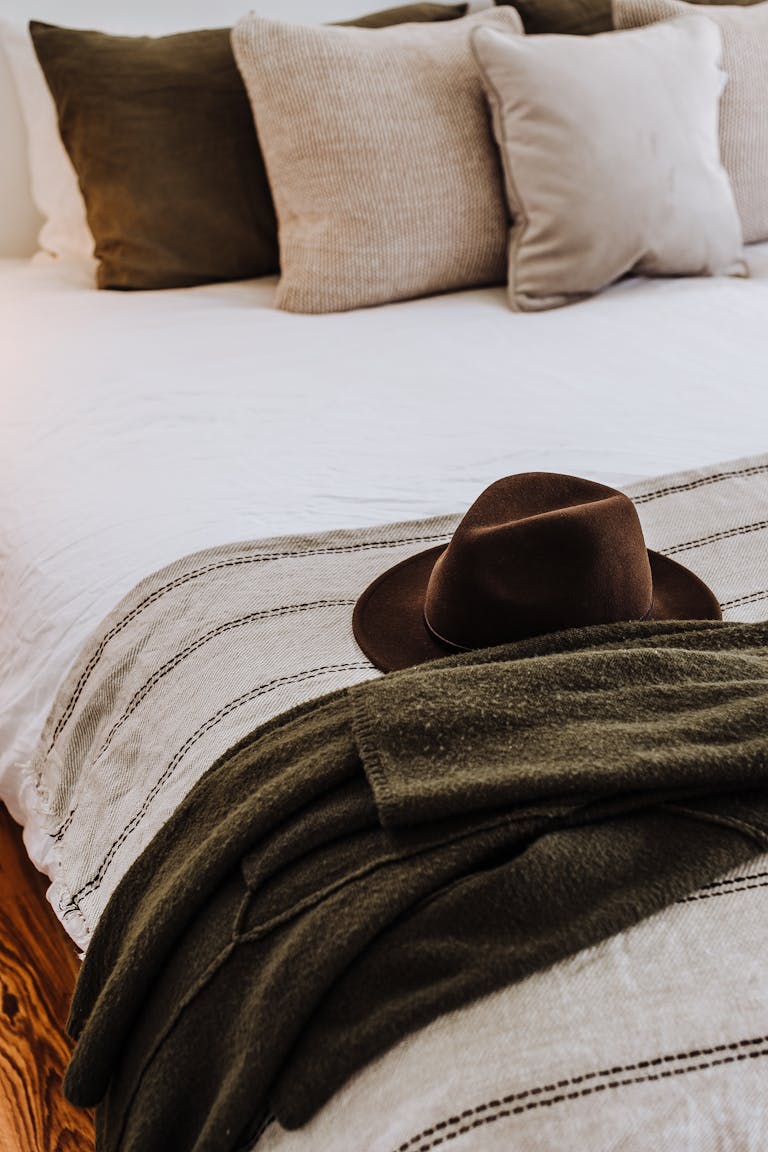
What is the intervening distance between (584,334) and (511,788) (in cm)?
117

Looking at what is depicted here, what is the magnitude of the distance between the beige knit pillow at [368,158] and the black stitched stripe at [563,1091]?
146 centimetres

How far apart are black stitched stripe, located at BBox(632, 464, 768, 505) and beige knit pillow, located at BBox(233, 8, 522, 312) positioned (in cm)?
83

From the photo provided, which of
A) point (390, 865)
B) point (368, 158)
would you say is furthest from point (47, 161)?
point (390, 865)

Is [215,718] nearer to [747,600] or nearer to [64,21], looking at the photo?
[747,600]

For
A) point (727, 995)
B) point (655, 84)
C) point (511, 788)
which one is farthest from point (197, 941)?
point (655, 84)

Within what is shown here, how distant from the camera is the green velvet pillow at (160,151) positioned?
184cm

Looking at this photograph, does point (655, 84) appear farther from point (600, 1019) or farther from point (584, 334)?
point (600, 1019)

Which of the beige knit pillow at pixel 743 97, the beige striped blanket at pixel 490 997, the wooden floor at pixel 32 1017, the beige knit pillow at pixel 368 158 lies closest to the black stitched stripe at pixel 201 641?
the beige striped blanket at pixel 490 997

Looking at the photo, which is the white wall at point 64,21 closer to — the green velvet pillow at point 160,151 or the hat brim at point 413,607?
→ the green velvet pillow at point 160,151

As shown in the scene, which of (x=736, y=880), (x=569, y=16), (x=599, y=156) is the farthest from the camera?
(x=569, y=16)

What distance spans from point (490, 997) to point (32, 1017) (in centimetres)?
88

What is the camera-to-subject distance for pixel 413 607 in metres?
0.98

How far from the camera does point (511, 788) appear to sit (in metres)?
0.69

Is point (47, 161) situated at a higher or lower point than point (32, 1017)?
higher
